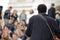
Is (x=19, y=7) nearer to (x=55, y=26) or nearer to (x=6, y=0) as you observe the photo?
(x=6, y=0)

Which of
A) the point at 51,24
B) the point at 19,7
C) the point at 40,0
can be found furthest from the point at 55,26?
the point at 19,7

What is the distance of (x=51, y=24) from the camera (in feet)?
18.9

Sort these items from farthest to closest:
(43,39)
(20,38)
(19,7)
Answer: (19,7), (20,38), (43,39)

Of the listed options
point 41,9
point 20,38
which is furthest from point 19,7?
point 41,9

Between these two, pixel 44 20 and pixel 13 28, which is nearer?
pixel 44 20

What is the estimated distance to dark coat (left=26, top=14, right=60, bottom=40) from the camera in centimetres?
572

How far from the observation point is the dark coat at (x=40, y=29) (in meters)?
5.72

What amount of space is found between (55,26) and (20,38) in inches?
191

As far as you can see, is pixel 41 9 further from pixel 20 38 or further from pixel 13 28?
pixel 13 28

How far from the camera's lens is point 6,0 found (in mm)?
20984

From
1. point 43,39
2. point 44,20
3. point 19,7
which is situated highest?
point 44,20

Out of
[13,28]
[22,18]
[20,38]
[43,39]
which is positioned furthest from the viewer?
[22,18]

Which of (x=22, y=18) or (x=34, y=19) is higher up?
(x=34, y=19)

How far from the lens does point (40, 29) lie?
5754 mm
